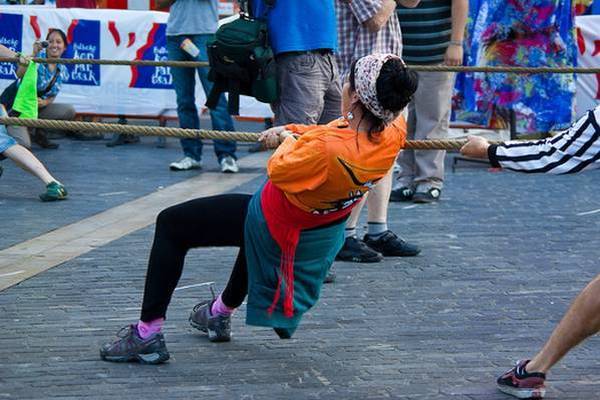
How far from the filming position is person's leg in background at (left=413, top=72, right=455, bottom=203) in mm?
9016

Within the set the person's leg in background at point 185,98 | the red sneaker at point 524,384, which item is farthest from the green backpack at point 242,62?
the person's leg in background at point 185,98

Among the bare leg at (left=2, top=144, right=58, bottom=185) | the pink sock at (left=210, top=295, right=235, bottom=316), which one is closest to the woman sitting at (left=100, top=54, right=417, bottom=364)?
the pink sock at (left=210, top=295, right=235, bottom=316)

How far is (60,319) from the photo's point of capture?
5.61 metres

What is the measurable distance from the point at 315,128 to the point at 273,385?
3.16 ft

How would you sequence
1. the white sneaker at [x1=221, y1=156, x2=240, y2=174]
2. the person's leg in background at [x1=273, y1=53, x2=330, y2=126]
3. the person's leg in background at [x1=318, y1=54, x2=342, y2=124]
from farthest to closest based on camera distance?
the white sneaker at [x1=221, y1=156, x2=240, y2=174]
the person's leg in background at [x1=318, y1=54, x2=342, y2=124]
the person's leg in background at [x1=273, y1=53, x2=330, y2=126]

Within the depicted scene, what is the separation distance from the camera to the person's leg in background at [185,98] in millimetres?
10844

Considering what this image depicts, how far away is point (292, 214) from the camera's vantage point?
4715 mm

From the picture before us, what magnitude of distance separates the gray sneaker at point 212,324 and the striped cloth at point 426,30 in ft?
12.6

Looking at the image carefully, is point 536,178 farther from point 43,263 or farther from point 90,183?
point 43,263

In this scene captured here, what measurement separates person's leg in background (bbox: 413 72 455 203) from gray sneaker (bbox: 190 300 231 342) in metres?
A: 3.96

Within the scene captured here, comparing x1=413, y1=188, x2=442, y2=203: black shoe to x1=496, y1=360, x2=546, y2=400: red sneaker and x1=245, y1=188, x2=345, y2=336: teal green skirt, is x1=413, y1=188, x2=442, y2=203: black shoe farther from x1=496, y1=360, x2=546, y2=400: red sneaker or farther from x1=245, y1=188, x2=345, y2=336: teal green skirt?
x1=496, y1=360, x2=546, y2=400: red sneaker

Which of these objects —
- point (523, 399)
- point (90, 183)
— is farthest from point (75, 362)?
Answer: point (90, 183)

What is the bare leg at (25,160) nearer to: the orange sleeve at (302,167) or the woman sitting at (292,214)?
the woman sitting at (292,214)

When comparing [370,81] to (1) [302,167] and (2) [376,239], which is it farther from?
(2) [376,239]
